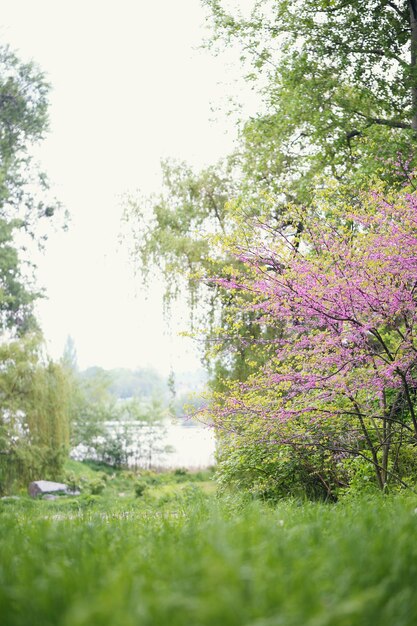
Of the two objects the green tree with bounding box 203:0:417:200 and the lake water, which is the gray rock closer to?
the lake water

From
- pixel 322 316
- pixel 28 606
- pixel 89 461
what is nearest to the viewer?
pixel 28 606

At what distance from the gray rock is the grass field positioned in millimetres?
15285

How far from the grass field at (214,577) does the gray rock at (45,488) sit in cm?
1529

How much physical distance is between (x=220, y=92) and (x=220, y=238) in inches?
314

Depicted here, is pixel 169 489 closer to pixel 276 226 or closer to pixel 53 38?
pixel 276 226

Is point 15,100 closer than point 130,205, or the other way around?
point 130,205

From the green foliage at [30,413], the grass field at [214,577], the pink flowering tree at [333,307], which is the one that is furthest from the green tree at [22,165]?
the grass field at [214,577]

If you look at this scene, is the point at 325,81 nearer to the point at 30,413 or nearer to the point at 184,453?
the point at 30,413

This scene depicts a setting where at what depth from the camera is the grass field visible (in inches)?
60.0

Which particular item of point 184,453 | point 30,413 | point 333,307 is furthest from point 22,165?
point 333,307

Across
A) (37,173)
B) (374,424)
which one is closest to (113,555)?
(374,424)

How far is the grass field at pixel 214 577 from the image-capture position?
1.52 metres

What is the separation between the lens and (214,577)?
1619mm

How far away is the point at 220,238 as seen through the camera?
6.53 m
